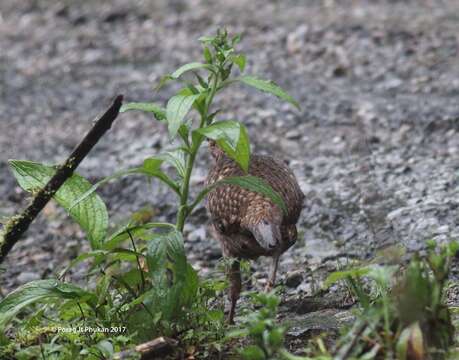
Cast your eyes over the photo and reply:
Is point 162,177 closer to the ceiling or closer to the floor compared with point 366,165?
closer to the ceiling

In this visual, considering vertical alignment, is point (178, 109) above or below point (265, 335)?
above

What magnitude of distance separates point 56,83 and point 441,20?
4801 mm

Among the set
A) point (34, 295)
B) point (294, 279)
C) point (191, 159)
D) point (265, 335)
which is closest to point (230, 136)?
point (191, 159)

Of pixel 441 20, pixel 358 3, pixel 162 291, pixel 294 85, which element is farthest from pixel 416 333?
pixel 358 3

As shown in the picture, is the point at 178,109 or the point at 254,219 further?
the point at 254,219

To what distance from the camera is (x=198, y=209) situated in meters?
6.94

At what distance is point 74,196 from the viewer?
13.5 ft

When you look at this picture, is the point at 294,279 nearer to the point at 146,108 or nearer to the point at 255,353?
the point at 146,108

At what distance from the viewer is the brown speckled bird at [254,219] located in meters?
4.41

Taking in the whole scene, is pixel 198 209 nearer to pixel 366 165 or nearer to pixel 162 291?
pixel 366 165

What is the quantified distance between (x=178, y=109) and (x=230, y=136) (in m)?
0.26

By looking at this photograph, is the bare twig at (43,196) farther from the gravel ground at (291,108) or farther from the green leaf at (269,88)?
the gravel ground at (291,108)

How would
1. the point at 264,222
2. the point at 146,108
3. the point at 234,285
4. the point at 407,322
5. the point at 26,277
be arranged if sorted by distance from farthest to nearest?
the point at 26,277
the point at 234,285
the point at 264,222
the point at 146,108
the point at 407,322

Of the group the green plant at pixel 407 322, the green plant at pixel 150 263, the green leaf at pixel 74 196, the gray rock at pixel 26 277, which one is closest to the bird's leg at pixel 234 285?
the green plant at pixel 150 263
